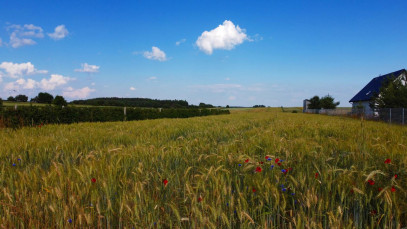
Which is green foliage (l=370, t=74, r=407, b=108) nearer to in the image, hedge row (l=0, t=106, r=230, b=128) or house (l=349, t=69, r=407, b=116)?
house (l=349, t=69, r=407, b=116)

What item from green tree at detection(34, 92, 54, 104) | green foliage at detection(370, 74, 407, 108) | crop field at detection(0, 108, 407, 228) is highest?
green tree at detection(34, 92, 54, 104)

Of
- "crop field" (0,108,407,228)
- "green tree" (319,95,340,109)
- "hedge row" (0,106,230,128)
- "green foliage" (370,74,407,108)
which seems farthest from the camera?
"green tree" (319,95,340,109)

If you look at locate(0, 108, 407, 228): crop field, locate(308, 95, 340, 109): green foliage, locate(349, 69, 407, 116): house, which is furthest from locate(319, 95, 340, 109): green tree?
locate(0, 108, 407, 228): crop field

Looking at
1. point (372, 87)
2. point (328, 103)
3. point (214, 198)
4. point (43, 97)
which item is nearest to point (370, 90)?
point (372, 87)

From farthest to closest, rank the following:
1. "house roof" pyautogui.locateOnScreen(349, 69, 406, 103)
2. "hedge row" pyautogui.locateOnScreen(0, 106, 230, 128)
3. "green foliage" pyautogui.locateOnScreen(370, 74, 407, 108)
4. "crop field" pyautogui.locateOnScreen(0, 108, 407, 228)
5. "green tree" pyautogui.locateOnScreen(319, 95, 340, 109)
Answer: "green tree" pyautogui.locateOnScreen(319, 95, 340, 109) → "house roof" pyautogui.locateOnScreen(349, 69, 406, 103) → "green foliage" pyautogui.locateOnScreen(370, 74, 407, 108) → "hedge row" pyautogui.locateOnScreen(0, 106, 230, 128) → "crop field" pyautogui.locateOnScreen(0, 108, 407, 228)

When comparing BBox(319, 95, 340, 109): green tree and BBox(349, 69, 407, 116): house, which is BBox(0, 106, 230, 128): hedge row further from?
BBox(319, 95, 340, 109): green tree

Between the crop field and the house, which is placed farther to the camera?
the house

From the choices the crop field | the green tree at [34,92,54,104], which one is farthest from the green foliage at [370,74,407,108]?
the green tree at [34,92,54,104]

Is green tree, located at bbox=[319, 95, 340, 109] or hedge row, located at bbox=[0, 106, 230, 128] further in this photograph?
green tree, located at bbox=[319, 95, 340, 109]

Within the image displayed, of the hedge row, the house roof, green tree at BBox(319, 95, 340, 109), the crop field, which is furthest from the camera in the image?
green tree at BBox(319, 95, 340, 109)

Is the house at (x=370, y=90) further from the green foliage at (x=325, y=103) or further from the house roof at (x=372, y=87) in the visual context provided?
the green foliage at (x=325, y=103)

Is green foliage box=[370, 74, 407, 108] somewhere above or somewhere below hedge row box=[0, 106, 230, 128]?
above

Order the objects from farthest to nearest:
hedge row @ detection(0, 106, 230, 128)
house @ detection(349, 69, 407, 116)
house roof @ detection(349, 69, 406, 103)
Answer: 1. house roof @ detection(349, 69, 406, 103)
2. house @ detection(349, 69, 407, 116)
3. hedge row @ detection(0, 106, 230, 128)

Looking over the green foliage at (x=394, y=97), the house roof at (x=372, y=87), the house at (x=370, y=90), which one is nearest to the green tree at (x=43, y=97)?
the green foliage at (x=394, y=97)
